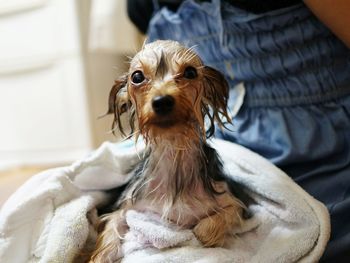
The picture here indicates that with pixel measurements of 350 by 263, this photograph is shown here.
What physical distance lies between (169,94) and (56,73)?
169 cm

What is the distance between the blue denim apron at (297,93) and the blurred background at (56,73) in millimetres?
1121

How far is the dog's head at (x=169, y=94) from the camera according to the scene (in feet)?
2.79

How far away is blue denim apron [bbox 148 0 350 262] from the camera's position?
101 cm

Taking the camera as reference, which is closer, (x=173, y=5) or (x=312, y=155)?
(x=312, y=155)

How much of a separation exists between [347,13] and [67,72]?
1.72 meters

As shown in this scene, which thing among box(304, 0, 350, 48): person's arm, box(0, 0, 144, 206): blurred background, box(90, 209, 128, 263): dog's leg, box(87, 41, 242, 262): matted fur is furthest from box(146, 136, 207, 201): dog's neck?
box(0, 0, 144, 206): blurred background

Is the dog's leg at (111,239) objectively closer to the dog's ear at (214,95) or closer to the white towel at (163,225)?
the white towel at (163,225)

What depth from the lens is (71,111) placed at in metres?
2.42

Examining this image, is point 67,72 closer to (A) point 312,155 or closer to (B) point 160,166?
(B) point 160,166

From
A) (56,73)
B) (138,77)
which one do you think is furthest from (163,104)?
(56,73)

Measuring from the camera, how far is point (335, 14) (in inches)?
36.3

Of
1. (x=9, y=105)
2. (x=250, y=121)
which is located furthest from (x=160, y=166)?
(x=9, y=105)

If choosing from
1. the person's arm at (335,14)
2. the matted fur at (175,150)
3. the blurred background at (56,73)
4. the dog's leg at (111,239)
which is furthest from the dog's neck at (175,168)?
the blurred background at (56,73)

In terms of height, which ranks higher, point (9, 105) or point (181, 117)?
point (181, 117)
